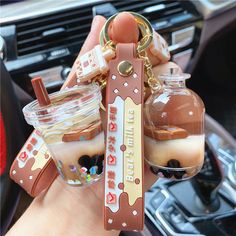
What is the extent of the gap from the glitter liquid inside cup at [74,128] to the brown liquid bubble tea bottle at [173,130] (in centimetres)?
6

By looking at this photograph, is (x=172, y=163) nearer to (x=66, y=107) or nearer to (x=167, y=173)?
(x=167, y=173)

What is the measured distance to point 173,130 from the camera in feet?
1.74

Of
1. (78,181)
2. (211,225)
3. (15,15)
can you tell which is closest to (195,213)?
(211,225)

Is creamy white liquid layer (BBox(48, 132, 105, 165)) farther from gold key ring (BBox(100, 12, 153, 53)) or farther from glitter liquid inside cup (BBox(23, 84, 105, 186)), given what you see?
gold key ring (BBox(100, 12, 153, 53))

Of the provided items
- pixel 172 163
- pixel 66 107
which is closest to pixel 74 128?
pixel 66 107

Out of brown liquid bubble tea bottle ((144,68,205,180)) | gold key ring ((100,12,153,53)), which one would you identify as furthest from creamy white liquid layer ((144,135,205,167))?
gold key ring ((100,12,153,53))

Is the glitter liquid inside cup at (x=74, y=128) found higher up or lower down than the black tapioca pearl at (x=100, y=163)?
higher up

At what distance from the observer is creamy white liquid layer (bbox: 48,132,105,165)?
52cm

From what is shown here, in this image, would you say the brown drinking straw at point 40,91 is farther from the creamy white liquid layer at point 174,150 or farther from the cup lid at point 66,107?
the creamy white liquid layer at point 174,150

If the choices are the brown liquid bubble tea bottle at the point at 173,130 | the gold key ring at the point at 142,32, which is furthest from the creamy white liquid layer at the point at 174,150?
the gold key ring at the point at 142,32

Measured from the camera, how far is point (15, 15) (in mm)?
1097

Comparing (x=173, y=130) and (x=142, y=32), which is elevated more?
(x=142, y=32)

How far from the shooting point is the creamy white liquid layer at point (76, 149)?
516mm

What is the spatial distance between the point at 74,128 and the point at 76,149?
0.09ft
